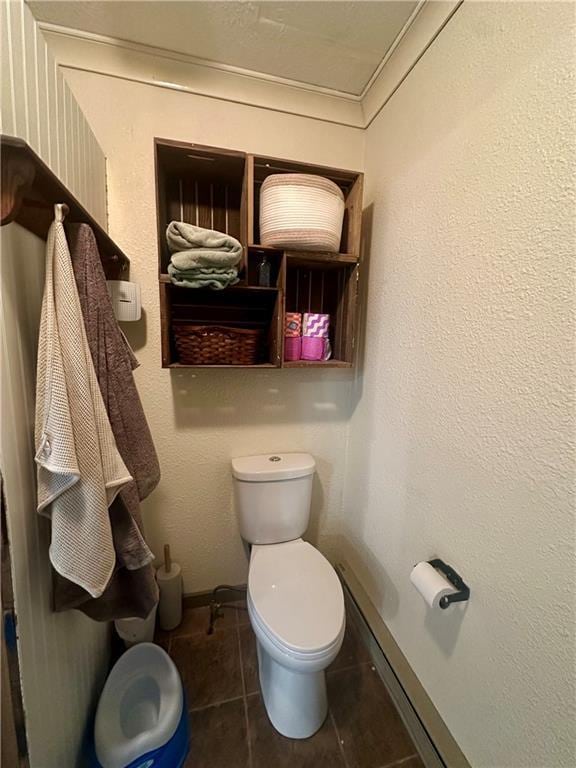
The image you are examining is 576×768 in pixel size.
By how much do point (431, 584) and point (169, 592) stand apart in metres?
1.05

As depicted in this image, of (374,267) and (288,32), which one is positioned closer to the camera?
(288,32)

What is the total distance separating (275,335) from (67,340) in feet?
2.16

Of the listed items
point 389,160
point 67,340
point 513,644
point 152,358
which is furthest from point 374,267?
point 513,644

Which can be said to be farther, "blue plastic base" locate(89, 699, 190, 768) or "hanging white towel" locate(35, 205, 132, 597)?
"blue plastic base" locate(89, 699, 190, 768)

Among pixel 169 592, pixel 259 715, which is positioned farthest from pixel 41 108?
pixel 259 715

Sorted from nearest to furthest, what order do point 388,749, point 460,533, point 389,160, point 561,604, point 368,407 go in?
point 561,604, point 460,533, point 388,749, point 389,160, point 368,407

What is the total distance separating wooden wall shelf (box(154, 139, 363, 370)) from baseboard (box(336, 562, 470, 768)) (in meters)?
1.05

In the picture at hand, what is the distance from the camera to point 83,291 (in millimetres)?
694

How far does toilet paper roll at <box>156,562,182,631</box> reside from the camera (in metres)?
1.25

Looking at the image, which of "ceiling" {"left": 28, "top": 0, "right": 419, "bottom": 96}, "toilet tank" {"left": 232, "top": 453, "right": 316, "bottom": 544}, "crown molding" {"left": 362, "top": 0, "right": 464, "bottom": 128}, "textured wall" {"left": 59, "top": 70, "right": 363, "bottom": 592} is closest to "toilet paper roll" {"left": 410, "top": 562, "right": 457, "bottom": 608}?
"toilet tank" {"left": 232, "top": 453, "right": 316, "bottom": 544}

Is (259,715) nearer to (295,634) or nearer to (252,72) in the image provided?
(295,634)

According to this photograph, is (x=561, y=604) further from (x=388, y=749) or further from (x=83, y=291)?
(x=83, y=291)

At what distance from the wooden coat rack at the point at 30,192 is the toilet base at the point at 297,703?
52.1 inches

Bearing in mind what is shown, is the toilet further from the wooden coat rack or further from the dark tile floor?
the wooden coat rack
